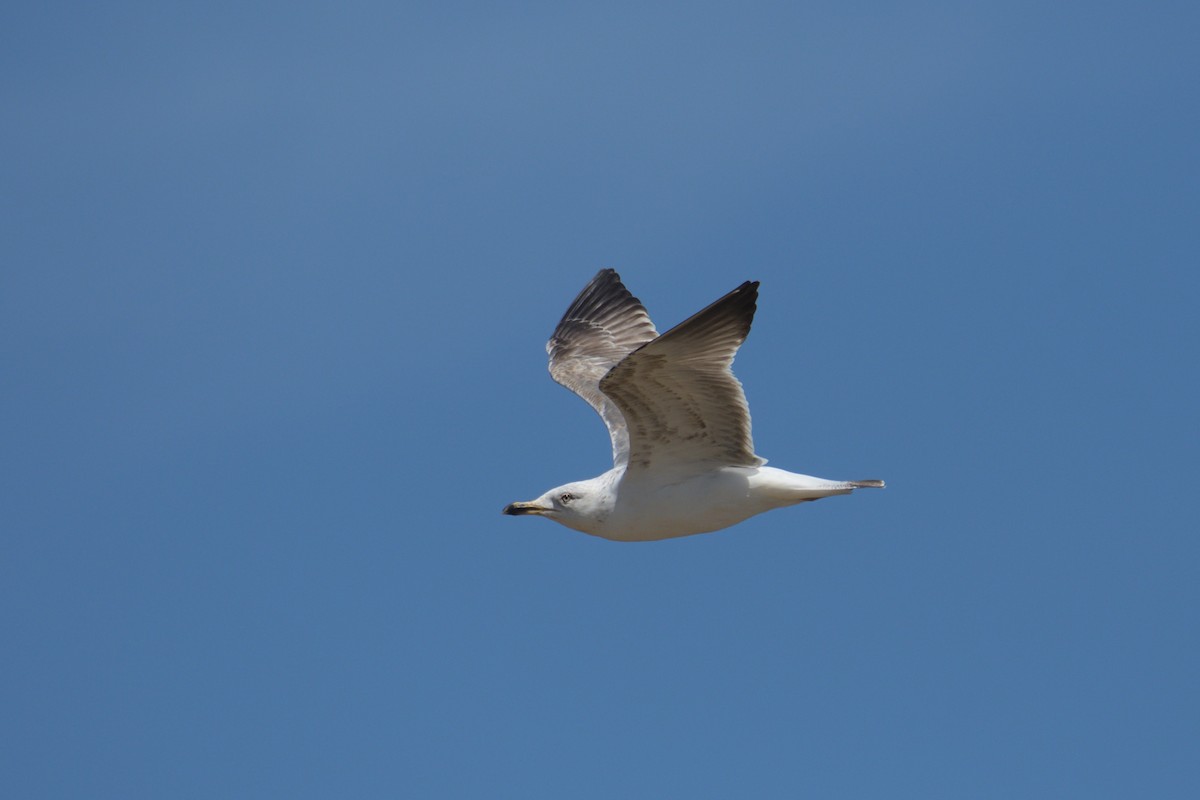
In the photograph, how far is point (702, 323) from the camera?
474 inches

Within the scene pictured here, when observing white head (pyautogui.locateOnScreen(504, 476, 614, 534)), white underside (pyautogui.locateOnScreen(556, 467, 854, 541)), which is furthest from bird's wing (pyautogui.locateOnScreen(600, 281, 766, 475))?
white head (pyautogui.locateOnScreen(504, 476, 614, 534))

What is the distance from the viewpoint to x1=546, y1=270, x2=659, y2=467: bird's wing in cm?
1741

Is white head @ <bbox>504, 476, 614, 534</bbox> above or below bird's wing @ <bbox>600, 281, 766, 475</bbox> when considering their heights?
below

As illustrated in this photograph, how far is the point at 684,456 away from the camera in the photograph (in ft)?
43.3

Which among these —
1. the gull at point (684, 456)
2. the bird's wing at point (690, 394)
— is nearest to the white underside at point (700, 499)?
the gull at point (684, 456)

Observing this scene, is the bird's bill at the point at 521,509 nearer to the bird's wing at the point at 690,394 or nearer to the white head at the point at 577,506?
the white head at the point at 577,506

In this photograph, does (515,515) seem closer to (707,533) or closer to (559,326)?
(707,533)

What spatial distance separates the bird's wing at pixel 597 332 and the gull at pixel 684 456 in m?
2.86

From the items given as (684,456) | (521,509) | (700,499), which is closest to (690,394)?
(684,456)

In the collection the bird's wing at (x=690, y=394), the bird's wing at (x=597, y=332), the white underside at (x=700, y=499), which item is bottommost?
the white underside at (x=700, y=499)

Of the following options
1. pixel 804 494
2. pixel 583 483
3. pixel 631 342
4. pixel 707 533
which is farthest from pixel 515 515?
pixel 631 342

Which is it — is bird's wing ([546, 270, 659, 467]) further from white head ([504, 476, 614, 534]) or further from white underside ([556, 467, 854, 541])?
white underside ([556, 467, 854, 541])

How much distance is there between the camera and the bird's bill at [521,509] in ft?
45.7

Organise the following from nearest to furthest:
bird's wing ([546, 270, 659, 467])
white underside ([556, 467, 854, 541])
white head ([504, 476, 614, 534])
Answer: white underside ([556, 467, 854, 541]) < white head ([504, 476, 614, 534]) < bird's wing ([546, 270, 659, 467])
